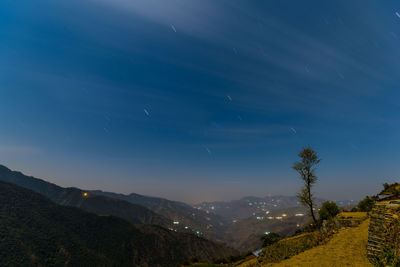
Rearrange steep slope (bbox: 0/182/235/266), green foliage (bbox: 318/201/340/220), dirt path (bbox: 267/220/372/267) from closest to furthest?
dirt path (bbox: 267/220/372/267), green foliage (bbox: 318/201/340/220), steep slope (bbox: 0/182/235/266)

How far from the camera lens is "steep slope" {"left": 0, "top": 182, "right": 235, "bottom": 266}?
403 ft

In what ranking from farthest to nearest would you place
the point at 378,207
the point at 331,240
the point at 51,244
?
the point at 51,244 → the point at 331,240 → the point at 378,207

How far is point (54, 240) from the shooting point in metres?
146

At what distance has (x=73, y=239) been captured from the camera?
15888 cm

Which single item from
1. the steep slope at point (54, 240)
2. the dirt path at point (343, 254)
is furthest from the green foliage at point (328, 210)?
the steep slope at point (54, 240)

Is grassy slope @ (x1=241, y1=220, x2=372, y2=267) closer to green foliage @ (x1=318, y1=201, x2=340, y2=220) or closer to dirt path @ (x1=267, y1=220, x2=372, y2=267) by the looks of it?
dirt path @ (x1=267, y1=220, x2=372, y2=267)

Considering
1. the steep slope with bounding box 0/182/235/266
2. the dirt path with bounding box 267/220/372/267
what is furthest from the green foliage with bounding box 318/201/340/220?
the steep slope with bounding box 0/182/235/266

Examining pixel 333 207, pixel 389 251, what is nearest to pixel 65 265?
pixel 333 207

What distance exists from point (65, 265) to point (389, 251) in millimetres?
183305

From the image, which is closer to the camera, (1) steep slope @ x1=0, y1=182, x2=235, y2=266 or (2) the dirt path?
(2) the dirt path

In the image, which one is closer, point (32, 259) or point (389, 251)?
point (389, 251)

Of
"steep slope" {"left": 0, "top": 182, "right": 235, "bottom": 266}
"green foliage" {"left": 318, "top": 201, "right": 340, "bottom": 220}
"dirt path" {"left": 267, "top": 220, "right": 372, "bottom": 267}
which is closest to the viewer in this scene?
"dirt path" {"left": 267, "top": 220, "right": 372, "bottom": 267}

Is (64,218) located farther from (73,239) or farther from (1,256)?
(1,256)

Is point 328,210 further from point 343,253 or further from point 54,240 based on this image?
point 54,240
